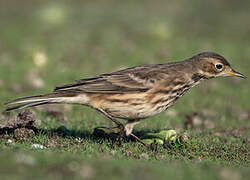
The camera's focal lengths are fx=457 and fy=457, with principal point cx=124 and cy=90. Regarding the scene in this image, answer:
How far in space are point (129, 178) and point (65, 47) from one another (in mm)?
11841

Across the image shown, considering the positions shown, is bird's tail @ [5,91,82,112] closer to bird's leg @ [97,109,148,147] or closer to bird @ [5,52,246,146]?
bird @ [5,52,246,146]

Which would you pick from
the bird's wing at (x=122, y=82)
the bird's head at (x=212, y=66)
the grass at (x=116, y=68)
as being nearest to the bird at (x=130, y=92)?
the bird's wing at (x=122, y=82)

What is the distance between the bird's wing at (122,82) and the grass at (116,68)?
33.1 inches

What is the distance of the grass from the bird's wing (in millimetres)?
841

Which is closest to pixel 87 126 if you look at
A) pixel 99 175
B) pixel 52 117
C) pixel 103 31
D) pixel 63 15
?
pixel 52 117

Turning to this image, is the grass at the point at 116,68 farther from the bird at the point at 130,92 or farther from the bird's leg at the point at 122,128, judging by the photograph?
the bird at the point at 130,92

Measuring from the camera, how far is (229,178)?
494cm

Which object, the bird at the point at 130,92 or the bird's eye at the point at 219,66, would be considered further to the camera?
the bird's eye at the point at 219,66

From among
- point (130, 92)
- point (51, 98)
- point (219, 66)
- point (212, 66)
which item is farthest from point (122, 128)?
point (219, 66)

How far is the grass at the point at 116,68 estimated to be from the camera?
529cm

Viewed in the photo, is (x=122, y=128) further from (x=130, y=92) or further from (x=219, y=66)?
(x=219, y=66)

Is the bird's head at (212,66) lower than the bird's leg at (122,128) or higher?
higher

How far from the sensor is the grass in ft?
17.4

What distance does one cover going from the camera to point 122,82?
751cm
